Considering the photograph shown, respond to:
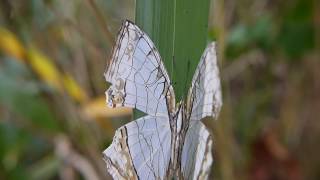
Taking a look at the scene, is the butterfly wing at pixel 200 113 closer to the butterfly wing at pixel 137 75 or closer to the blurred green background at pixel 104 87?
the butterfly wing at pixel 137 75

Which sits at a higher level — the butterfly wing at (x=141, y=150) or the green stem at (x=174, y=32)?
the green stem at (x=174, y=32)

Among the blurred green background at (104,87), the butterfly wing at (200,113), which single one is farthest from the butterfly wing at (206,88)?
the blurred green background at (104,87)

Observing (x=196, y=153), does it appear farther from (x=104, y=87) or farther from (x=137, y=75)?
(x=104, y=87)

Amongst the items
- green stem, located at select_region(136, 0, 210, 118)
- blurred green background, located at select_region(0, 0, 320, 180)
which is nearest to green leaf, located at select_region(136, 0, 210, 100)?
green stem, located at select_region(136, 0, 210, 118)

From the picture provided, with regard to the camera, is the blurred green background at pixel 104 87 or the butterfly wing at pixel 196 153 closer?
the butterfly wing at pixel 196 153

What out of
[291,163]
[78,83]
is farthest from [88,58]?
[291,163]

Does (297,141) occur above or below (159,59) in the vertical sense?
below

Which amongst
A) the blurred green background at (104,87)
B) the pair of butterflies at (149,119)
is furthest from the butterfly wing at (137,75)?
the blurred green background at (104,87)

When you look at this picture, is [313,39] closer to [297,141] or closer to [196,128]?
[297,141]

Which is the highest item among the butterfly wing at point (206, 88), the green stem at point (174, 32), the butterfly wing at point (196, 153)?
the green stem at point (174, 32)
